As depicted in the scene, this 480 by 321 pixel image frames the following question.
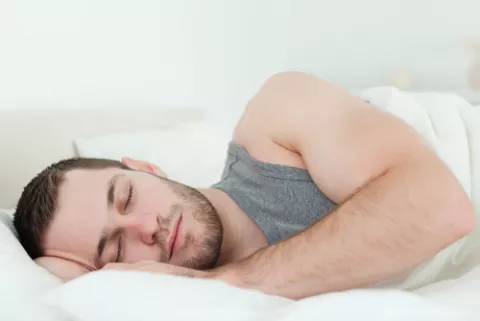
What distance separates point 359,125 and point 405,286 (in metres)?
0.28

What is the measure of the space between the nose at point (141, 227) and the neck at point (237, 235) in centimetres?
17

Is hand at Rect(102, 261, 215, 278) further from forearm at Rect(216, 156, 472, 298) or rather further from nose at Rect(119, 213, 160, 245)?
nose at Rect(119, 213, 160, 245)

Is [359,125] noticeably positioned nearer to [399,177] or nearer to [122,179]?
[399,177]

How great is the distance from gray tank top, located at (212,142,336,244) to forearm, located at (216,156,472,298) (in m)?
0.21

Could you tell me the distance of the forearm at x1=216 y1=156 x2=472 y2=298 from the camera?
32.5 inches

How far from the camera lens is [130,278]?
2.44ft

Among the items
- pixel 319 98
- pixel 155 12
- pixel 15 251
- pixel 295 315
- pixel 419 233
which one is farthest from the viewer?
pixel 155 12

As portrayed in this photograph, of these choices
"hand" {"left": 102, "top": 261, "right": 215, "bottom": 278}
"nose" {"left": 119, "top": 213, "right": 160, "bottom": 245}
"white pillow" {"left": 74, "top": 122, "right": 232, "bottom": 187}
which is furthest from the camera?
"white pillow" {"left": 74, "top": 122, "right": 232, "bottom": 187}

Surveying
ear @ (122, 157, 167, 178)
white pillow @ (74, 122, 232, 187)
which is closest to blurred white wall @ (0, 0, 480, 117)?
white pillow @ (74, 122, 232, 187)

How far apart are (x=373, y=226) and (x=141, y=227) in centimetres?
44

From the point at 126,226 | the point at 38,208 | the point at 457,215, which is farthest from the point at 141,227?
the point at 457,215

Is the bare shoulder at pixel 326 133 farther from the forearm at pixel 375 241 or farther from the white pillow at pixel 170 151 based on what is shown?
the white pillow at pixel 170 151

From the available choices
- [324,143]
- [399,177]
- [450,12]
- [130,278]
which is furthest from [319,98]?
[450,12]

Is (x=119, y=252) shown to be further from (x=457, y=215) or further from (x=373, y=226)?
(x=457, y=215)
